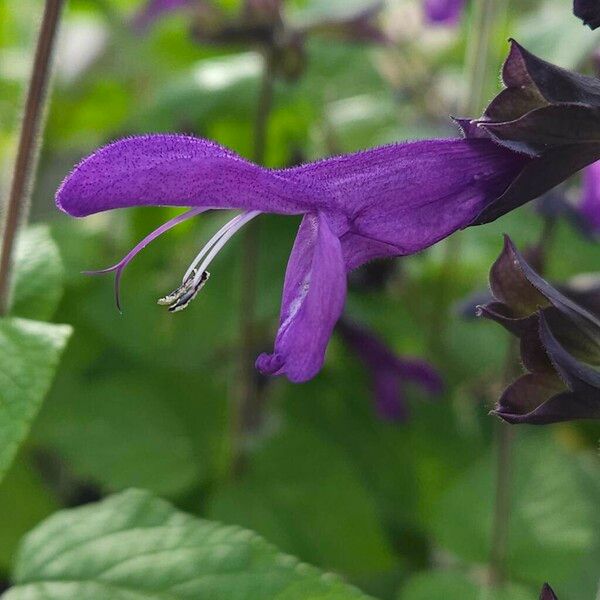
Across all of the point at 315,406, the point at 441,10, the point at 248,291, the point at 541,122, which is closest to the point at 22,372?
the point at 541,122

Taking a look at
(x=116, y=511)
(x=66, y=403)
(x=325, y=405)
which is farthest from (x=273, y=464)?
(x=116, y=511)

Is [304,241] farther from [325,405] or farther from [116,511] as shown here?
[325,405]

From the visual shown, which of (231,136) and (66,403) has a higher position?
(231,136)

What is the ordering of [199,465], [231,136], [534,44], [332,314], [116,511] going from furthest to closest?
[231,136], [199,465], [534,44], [116,511], [332,314]

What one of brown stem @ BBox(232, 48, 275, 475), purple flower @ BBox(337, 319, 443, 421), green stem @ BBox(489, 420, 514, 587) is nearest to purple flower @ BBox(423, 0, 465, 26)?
brown stem @ BBox(232, 48, 275, 475)

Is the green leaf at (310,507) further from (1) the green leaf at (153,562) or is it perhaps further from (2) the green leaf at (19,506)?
(1) the green leaf at (153,562)

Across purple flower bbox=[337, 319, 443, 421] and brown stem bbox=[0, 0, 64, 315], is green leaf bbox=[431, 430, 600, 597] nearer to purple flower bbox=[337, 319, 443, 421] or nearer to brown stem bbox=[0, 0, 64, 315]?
purple flower bbox=[337, 319, 443, 421]

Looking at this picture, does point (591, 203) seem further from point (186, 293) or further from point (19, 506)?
point (19, 506)

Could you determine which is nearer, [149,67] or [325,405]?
[325,405]

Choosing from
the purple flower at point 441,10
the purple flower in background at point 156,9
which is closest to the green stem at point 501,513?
the purple flower at point 441,10
